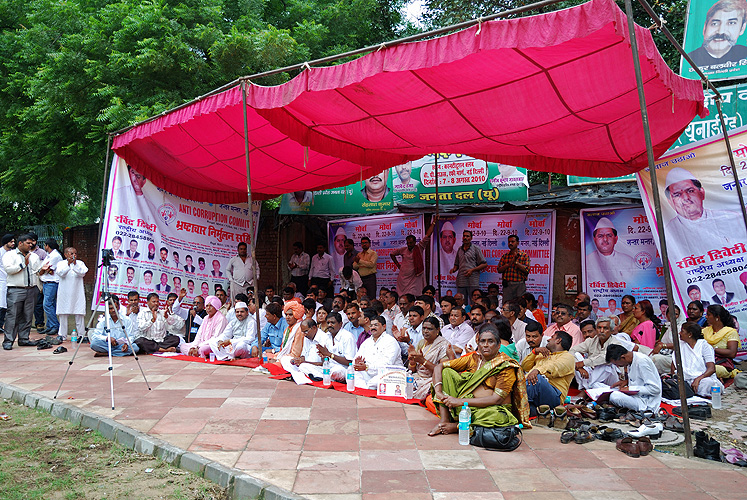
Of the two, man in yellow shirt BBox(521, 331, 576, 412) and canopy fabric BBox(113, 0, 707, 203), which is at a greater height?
canopy fabric BBox(113, 0, 707, 203)

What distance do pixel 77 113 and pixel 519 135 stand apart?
9040 mm

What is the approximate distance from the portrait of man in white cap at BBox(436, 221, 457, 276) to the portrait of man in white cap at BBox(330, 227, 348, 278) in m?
2.29

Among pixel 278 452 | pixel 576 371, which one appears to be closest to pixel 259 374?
pixel 278 452

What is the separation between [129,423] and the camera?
5.38 meters

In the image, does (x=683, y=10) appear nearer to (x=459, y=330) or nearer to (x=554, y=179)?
(x=554, y=179)

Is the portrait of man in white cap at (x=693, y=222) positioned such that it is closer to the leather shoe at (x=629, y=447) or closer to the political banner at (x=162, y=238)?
the leather shoe at (x=629, y=447)

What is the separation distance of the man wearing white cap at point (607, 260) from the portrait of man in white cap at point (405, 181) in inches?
143

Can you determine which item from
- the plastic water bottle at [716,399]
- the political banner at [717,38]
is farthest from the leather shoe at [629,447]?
the political banner at [717,38]

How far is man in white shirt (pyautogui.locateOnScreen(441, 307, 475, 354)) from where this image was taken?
7.33 m

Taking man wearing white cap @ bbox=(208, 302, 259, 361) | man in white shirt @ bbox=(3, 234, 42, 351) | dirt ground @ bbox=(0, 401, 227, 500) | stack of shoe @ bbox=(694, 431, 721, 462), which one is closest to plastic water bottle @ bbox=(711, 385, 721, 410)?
stack of shoe @ bbox=(694, 431, 721, 462)

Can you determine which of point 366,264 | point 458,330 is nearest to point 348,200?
point 366,264

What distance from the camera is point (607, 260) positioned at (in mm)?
9773

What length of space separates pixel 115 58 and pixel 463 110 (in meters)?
7.51

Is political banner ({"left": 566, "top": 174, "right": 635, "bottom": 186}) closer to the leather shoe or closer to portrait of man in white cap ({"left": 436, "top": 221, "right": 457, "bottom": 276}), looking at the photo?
portrait of man in white cap ({"left": 436, "top": 221, "right": 457, "bottom": 276})
